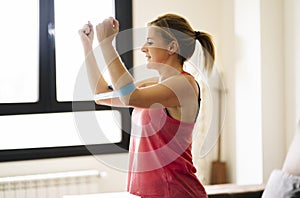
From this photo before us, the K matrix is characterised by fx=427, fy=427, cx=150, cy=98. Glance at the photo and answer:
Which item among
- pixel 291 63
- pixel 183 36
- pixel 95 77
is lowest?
pixel 95 77

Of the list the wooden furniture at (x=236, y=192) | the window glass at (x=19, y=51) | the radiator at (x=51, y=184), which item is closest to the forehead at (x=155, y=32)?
the wooden furniture at (x=236, y=192)

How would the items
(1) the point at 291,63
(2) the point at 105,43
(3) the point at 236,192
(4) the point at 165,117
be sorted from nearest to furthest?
(2) the point at 105,43, (4) the point at 165,117, (3) the point at 236,192, (1) the point at 291,63

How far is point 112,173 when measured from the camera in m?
3.15

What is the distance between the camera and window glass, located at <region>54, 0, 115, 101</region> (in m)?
3.13

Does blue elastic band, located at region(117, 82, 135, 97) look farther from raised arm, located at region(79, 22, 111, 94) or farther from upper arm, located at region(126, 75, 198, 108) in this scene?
raised arm, located at region(79, 22, 111, 94)

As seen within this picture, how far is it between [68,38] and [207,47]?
2056 millimetres

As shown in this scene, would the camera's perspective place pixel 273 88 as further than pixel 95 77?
Yes

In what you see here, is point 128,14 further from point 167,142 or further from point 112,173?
point 167,142

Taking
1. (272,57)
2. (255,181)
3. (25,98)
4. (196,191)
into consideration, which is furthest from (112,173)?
(196,191)

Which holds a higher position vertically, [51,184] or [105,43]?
[105,43]

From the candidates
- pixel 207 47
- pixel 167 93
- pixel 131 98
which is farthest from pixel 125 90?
pixel 207 47

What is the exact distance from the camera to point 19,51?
307 centimetres

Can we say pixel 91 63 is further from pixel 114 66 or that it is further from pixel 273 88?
pixel 273 88

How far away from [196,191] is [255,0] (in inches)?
80.1
